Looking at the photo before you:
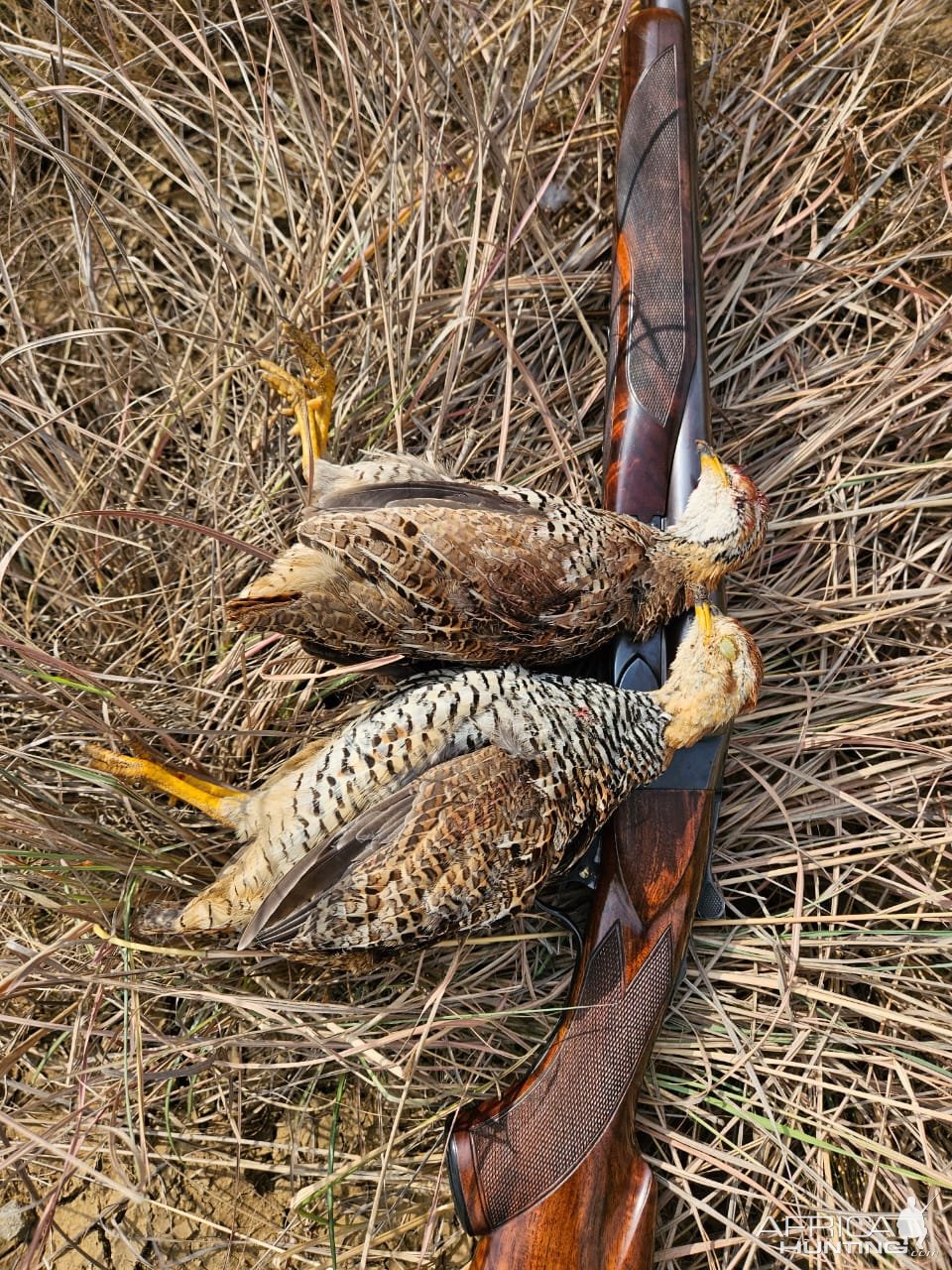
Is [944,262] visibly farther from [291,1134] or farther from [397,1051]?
[291,1134]

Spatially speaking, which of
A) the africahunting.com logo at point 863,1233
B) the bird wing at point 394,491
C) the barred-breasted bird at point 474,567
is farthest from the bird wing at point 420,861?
the africahunting.com logo at point 863,1233

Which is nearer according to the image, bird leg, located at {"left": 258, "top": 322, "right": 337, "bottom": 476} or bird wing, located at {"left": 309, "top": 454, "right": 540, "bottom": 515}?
bird wing, located at {"left": 309, "top": 454, "right": 540, "bottom": 515}

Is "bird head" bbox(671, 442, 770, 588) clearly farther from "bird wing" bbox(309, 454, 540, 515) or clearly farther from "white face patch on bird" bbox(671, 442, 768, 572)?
"bird wing" bbox(309, 454, 540, 515)

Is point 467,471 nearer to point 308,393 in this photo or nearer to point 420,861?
point 308,393

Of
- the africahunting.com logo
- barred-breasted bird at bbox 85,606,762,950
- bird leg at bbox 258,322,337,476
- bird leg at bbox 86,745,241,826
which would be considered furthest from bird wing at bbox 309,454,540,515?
the africahunting.com logo

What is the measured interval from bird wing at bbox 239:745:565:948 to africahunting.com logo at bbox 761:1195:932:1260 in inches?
55.1

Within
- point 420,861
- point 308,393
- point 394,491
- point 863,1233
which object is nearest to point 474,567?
point 394,491

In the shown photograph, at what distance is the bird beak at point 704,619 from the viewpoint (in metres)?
2.35

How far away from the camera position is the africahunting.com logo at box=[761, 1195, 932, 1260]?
2316 mm

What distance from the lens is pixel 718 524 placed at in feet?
7.80

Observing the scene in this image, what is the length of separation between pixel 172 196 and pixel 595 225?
152 cm

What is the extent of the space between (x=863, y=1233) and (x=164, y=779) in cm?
232

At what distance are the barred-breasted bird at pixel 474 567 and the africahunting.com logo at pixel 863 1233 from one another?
175cm

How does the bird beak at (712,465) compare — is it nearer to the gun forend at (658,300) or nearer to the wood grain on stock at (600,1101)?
the gun forend at (658,300)
